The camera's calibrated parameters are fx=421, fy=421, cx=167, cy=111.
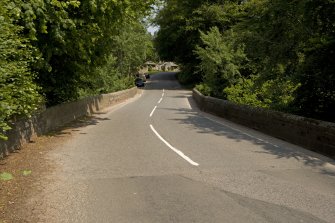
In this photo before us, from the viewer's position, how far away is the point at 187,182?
26.7ft

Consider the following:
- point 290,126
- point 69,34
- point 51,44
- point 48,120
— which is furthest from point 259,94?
point 51,44

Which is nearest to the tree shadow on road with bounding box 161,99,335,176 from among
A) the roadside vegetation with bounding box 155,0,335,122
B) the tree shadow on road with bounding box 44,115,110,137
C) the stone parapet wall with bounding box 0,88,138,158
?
the roadside vegetation with bounding box 155,0,335,122

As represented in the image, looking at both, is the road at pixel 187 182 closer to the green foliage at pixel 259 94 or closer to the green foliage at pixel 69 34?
the green foliage at pixel 69 34

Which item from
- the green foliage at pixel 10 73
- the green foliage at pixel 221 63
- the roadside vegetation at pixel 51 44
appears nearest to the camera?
the green foliage at pixel 10 73

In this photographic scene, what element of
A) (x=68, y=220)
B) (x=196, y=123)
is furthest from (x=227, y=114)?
(x=68, y=220)

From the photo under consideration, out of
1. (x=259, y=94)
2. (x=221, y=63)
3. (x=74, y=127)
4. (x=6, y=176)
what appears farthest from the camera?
(x=221, y=63)

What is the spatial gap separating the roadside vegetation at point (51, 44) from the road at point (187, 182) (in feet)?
6.46

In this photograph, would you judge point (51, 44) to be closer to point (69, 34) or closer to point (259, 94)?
point (69, 34)

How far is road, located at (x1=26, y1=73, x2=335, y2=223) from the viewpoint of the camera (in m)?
6.30

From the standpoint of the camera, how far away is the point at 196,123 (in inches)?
763

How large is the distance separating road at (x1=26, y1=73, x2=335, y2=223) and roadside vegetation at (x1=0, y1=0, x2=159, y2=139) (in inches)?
77.5

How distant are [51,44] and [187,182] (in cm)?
909

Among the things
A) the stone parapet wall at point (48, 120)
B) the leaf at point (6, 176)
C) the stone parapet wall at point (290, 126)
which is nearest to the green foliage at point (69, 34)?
the stone parapet wall at point (48, 120)

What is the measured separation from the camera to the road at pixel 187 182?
6297mm
